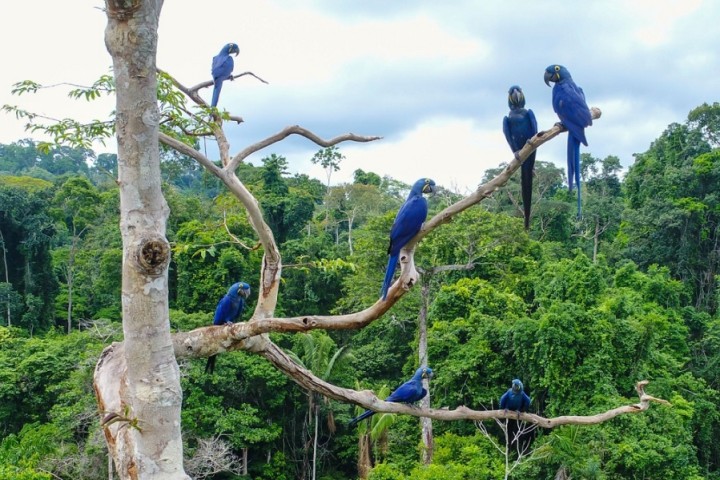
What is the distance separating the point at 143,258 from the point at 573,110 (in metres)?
2.45

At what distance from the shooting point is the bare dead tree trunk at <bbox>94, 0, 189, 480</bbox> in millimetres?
2594

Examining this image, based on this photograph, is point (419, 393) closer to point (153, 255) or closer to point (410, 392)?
point (410, 392)

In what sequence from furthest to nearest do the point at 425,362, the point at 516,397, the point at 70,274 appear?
1. the point at 70,274
2. the point at 425,362
3. the point at 516,397

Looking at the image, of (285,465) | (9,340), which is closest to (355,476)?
(285,465)

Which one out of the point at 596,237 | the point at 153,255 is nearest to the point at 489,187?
the point at 153,255

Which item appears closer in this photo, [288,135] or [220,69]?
[288,135]

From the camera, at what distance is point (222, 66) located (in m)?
4.84

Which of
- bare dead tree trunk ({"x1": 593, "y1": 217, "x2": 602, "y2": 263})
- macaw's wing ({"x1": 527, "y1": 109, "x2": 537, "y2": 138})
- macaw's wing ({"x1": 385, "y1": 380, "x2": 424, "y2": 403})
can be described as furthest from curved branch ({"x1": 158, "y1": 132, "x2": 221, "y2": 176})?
bare dead tree trunk ({"x1": 593, "y1": 217, "x2": 602, "y2": 263})

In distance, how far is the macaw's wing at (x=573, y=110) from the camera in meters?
3.79

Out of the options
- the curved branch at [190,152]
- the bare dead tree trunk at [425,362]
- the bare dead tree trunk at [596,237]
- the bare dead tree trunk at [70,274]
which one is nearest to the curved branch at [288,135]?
the curved branch at [190,152]

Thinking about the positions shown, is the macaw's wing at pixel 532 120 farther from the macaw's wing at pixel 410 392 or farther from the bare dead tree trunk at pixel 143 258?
the macaw's wing at pixel 410 392

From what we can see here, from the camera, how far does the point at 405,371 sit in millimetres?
14977

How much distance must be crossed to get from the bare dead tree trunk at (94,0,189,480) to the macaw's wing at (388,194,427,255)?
4.90 ft

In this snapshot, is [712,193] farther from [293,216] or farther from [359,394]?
[359,394]
